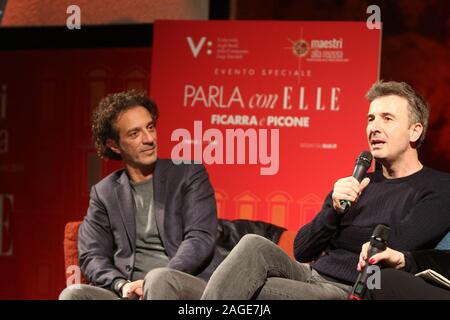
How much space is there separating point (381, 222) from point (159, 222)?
84 cm

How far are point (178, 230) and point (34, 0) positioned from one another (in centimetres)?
246

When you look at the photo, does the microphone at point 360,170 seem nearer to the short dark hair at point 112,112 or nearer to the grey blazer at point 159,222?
the grey blazer at point 159,222

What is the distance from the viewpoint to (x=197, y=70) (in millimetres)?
3775

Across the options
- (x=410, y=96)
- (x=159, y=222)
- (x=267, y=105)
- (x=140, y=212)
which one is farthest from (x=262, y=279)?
(x=267, y=105)

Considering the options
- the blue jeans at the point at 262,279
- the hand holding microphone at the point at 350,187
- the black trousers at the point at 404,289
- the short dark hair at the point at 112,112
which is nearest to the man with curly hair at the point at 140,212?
the short dark hair at the point at 112,112

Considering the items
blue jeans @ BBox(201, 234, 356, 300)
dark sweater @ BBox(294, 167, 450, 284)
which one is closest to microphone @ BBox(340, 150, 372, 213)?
dark sweater @ BBox(294, 167, 450, 284)

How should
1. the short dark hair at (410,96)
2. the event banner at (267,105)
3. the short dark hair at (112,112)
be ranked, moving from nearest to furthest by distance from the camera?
the short dark hair at (410,96) < the short dark hair at (112,112) < the event banner at (267,105)

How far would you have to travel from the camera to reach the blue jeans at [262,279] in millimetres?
2270

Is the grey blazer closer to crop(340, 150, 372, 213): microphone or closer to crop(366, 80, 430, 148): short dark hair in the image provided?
crop(340, 150, 372, 213): microphone

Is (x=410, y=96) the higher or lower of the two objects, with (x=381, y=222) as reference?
higher

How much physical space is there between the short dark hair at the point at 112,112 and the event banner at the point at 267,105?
731 mm

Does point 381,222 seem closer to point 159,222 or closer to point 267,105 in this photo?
point 159,222

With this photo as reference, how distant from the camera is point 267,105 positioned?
3721 millimetres

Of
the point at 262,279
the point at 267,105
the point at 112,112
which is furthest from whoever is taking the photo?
the point at 267,105
